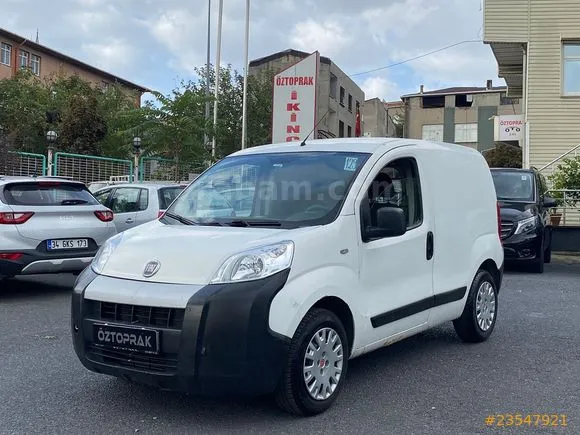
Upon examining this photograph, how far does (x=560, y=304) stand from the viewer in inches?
349

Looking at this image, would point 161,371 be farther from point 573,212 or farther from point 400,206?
point 573,212

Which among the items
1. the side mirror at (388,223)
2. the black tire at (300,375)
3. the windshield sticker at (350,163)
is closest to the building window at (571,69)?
the windshield sticker at (350,163)

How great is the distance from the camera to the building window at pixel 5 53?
2005 inches

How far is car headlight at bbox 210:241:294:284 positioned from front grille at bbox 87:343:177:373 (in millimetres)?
548

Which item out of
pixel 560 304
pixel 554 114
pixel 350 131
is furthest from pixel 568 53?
pixel 350 131

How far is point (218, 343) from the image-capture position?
159 inches

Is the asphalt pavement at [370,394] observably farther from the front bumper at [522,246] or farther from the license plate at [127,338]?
the front bumper at [522,246]

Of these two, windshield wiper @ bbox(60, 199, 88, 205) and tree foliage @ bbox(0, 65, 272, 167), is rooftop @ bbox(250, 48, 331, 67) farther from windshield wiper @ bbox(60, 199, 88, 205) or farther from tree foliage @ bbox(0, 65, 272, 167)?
windshield wiper @ bbox(60, 199, 88, 205)

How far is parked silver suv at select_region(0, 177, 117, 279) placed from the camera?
8484 millimetres

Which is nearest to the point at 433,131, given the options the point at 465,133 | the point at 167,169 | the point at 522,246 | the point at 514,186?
the point at 465,133

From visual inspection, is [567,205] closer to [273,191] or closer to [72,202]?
[72,202]

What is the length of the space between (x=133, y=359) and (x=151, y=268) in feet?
1.85

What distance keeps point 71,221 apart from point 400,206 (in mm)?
5078

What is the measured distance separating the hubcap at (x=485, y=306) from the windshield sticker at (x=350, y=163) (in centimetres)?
217
